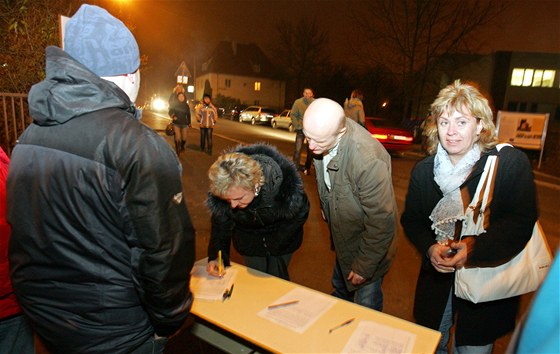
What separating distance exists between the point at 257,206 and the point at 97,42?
4.98 ft

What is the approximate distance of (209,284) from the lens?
244 cm

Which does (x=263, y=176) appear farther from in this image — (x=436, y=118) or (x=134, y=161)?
(x=134, y=161)

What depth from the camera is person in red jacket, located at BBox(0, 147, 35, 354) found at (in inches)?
71.8

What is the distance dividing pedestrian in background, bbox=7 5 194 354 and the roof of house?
49196 millimetres

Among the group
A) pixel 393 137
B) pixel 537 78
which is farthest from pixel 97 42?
pixel 537 78

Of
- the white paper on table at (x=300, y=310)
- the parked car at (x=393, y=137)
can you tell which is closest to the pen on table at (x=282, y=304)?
the white paper on table at (x=300, y=310)

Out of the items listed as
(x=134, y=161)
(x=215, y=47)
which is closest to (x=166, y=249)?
(x=134, y=161)

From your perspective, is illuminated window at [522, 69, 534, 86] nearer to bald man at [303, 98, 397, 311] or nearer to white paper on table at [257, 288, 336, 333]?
bald man at [303, 98, 397, 311]

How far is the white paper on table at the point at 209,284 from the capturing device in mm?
2279

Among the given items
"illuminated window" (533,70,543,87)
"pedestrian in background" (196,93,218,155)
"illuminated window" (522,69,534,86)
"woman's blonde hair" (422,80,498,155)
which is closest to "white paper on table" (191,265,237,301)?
"woman's blonde hair" (422,80,498,155)

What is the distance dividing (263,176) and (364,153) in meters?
0.71

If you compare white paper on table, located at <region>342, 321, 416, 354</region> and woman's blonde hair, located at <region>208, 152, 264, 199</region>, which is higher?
woman's blonde hair, located at <region>208, 152, 264, 199</region>

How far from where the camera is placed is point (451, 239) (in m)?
2.09

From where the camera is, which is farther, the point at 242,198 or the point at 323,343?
the point at 242,198
